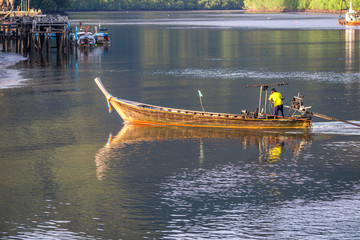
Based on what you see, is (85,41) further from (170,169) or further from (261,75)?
(170,169)

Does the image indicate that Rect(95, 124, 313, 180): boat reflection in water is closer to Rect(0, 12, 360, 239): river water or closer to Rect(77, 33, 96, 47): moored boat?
Rect(0, 12, 360, 239): river water

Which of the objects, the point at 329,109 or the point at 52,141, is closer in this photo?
the point at 52,141

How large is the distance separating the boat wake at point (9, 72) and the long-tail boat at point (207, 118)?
22967 millimetres

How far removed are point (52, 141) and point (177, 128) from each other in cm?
746

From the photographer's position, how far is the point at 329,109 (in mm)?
44656

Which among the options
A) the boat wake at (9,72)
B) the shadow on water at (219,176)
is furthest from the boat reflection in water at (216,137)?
the boat wake at (9,72)

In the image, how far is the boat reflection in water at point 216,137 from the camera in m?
32.6

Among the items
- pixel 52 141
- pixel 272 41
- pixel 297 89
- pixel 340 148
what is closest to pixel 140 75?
pixel 297 89

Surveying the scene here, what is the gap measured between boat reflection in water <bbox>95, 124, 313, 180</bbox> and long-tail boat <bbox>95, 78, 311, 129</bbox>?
13.7 inches

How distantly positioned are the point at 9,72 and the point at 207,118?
39.0 metres

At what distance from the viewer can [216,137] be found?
3619cm

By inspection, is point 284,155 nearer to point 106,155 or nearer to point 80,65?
point 106,155

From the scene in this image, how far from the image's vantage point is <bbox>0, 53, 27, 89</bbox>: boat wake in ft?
199

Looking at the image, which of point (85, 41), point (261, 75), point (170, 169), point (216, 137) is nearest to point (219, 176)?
point (170, 169)
